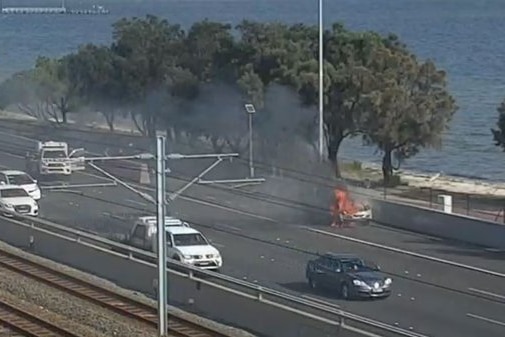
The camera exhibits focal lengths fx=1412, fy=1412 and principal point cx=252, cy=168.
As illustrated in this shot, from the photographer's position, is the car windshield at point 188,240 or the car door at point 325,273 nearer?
the car door at point 325,273

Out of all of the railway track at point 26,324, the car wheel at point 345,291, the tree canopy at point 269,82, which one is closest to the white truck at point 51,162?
the tree canopy at point 269,82

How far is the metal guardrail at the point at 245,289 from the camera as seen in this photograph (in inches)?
798

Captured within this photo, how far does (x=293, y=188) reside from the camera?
3956 centimetres

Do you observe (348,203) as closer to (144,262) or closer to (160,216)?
(144,262)

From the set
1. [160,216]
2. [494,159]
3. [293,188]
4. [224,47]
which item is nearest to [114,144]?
[224,47]

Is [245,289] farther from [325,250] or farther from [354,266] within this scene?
[325,250]

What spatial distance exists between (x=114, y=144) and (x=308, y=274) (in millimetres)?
24778

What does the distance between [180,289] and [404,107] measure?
20.0 meters

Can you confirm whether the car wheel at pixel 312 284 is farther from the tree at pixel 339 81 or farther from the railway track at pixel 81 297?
the tree at pixel 339 81

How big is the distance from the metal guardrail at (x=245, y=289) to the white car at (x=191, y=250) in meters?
0.75

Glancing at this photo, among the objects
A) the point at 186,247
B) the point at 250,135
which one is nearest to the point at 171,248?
the point at 186,247

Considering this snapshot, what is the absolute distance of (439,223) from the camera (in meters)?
34.8

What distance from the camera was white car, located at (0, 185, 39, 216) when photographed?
120 ft

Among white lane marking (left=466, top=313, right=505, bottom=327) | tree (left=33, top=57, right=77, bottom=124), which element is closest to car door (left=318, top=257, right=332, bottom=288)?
white lane marking (left=466, top=313, right=505, bottom=327)
